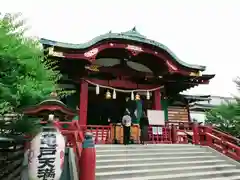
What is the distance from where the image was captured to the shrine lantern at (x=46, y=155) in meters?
4.75

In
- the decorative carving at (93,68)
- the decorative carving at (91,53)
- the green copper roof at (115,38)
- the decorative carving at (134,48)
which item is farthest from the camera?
the decorative carving at (134,48)

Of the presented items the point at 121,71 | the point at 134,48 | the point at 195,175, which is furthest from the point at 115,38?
the point at 195,175

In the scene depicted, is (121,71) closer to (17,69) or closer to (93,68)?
(93,68)

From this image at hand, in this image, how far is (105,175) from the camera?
6.29 metres

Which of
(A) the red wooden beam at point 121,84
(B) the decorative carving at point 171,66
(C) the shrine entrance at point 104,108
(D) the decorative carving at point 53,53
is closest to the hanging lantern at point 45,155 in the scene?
(D) the decorative carving at point 53,53

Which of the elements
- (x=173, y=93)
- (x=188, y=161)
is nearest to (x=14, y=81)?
(x=188, y=161)

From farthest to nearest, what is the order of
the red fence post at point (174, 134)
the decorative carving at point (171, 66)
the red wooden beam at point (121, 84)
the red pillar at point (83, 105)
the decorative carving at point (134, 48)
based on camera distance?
the decorative carving at point (171, 66) < the red wooden beam at point (121, 84) < the red fence post at point (174, 134) < the decorative carving at point (134, 48) < the red pillar at point (83, 105)

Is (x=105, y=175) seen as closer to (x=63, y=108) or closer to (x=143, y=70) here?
(x=63, y=108)

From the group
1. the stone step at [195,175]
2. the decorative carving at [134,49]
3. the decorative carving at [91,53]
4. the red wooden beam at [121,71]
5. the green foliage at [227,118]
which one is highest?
the decorative carving at [134,49]

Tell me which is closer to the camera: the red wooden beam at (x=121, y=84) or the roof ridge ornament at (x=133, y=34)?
the red wooden beam at (x=121, y=84)

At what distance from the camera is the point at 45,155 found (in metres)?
4.80

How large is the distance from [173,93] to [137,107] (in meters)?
3.29

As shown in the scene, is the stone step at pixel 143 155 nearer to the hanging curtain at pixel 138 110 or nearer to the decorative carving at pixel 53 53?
the hanging curtain at pixel 138 110

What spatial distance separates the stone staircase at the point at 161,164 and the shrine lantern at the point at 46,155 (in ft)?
5.37
